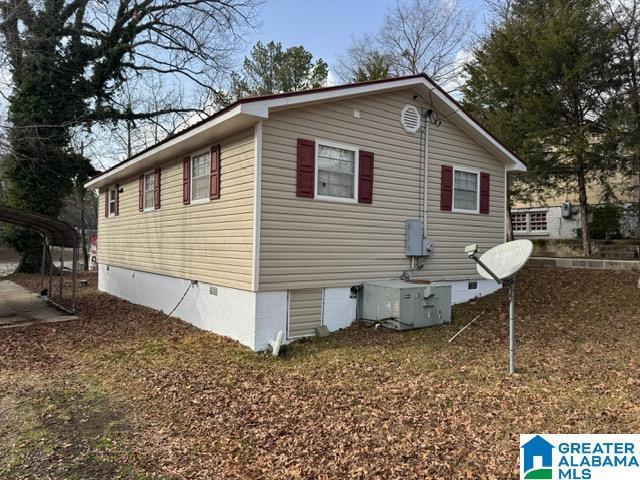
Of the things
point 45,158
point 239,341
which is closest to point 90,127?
point 45,158

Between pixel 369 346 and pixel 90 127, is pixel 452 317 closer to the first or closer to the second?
pixel 369 346

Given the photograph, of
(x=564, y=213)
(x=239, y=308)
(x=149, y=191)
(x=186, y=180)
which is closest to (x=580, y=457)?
(x=239, y=308)

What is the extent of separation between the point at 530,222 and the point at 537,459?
69.7ft

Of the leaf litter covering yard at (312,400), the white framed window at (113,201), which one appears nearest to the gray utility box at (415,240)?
the leaf litter covering yard at (312,400)

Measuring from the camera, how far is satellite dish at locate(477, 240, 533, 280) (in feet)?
16.9

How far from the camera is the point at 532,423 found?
13.2 feet

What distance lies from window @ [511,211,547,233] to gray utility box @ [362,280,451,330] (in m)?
15.9

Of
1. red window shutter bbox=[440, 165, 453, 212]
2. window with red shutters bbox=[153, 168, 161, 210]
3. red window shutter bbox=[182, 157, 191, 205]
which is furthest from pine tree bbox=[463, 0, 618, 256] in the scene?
window with red shutters bbox=[153, 168, 161, 210]

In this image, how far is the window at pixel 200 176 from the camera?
28.9 feet

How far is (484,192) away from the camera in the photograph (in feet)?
35.4

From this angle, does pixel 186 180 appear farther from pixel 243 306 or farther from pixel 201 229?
pixel 243 306

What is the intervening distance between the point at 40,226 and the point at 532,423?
40.6ft

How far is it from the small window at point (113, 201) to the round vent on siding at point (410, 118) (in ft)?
32.9

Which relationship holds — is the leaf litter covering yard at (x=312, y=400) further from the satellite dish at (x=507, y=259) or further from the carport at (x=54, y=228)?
the carport at (x=54, y=228)
